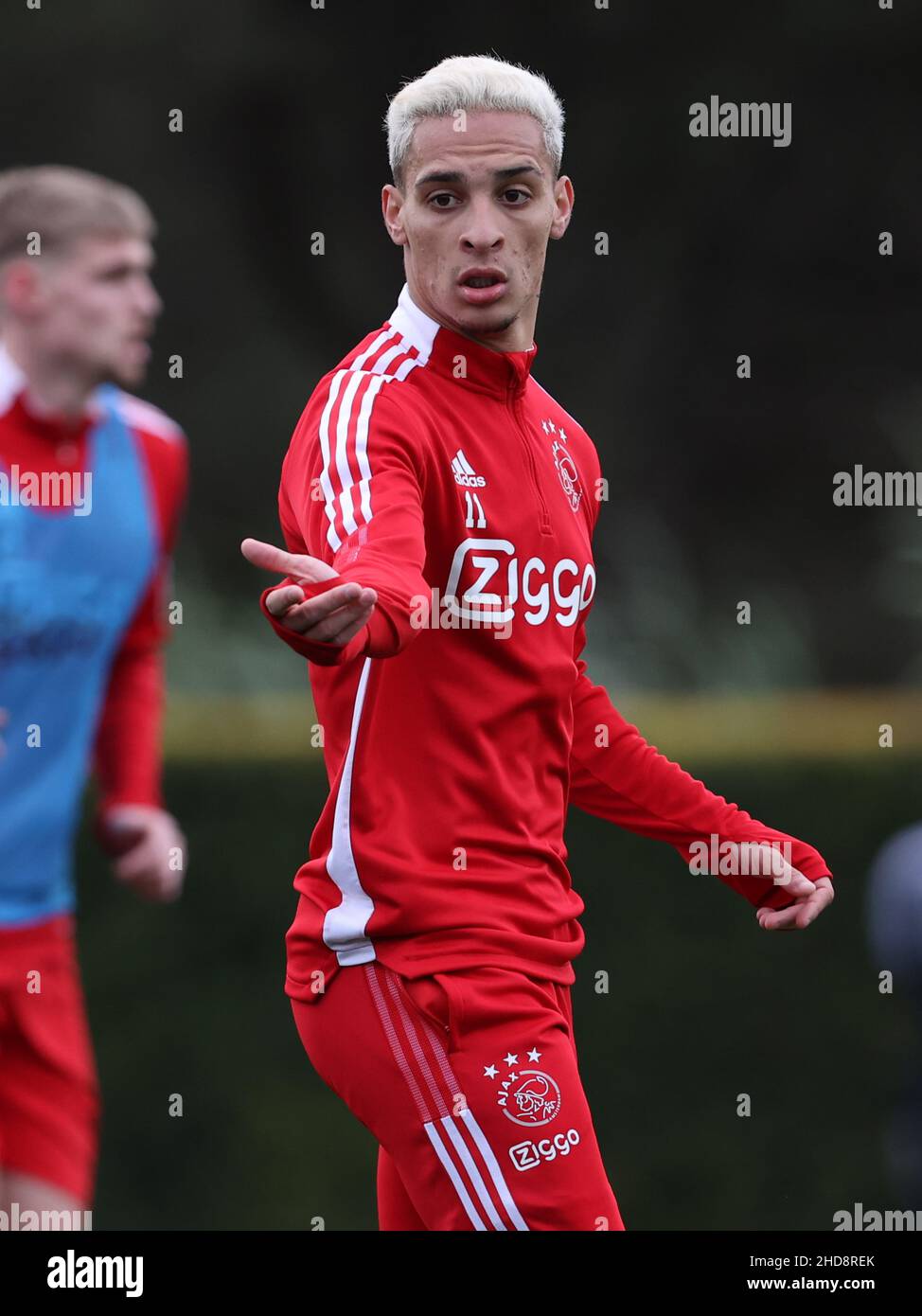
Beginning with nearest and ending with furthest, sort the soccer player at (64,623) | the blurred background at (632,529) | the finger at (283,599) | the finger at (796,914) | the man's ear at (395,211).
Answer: the finger at (283,599), the man's ear at (395,211), the finger at (796,914), the soccer player at (64,623), the blurred background at (632,529)

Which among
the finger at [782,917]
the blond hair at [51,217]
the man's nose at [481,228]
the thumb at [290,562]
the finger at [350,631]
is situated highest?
the blond hair at [51,217]

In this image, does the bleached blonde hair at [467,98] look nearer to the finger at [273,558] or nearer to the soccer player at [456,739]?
the soccer player at [456,739]

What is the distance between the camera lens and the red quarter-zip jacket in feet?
9.50

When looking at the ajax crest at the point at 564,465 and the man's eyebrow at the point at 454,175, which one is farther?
the ajax crest at the point at 564,465

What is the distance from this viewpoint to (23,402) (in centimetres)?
358

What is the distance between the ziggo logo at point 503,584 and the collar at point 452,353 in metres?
0.27

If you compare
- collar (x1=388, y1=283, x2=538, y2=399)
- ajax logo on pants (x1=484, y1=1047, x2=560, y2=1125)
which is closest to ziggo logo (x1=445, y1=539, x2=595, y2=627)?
collar (x1=388, y1=283, x2=538, y2=399)

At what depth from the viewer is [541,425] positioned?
A: 3254mm

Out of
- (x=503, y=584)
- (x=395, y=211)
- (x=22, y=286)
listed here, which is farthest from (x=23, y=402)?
(x=503, y=584)

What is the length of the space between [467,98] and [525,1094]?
1440 mm

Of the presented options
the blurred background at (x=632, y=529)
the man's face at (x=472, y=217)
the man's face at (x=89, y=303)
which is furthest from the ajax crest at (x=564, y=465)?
the blurred background at (x=632, y=529)

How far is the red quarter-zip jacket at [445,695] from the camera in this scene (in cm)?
289

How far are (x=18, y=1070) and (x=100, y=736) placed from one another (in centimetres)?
63

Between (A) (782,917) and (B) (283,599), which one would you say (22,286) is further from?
(A) (782,917)
